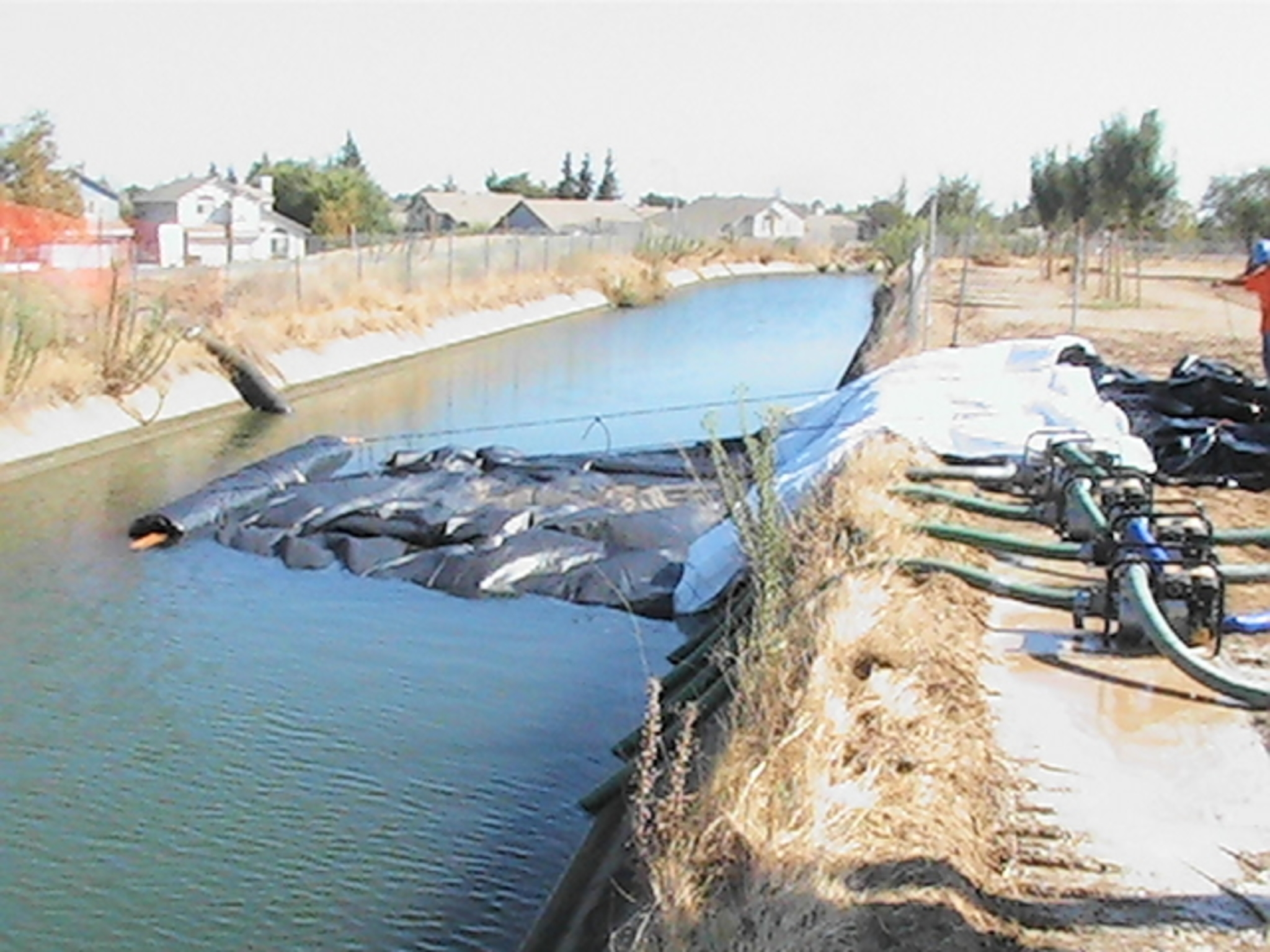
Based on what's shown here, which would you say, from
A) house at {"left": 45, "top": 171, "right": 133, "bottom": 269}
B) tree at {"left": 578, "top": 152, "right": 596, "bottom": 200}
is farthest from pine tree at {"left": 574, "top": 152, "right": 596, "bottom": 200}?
house at {"left": 45, "top": 171, "right": 133, "bottom": 269}

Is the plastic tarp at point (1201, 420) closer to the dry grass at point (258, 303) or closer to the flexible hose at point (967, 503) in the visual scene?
the flexible hose at point (967, 503)

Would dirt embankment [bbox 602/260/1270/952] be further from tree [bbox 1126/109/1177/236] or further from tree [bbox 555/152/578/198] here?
tree [bbox 555/152/578/198]

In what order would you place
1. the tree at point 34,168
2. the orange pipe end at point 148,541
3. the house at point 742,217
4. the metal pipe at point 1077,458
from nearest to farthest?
the metal pipe at point 1077,458, the orange pipe end at point 148,541, the tree at point 34,168, the house at point 742,217

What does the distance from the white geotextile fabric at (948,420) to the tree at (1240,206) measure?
36.7 m

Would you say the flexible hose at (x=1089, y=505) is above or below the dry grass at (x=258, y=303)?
below

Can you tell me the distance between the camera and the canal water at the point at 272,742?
774 centimetres

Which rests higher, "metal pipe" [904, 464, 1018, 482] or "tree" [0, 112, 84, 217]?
"tree" [0, 112, 84, 217]

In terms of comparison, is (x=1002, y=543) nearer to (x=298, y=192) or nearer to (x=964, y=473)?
→ (x=964, y=473)

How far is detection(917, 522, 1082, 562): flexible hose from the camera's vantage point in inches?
354

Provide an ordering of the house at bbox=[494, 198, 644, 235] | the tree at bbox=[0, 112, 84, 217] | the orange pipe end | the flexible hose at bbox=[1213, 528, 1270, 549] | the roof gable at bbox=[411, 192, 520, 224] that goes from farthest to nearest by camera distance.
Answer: the roof gable at bbox=[411, 192, 520, 224]
the house at bbox=[494, 198, 644, 235]
the tree at bbox=[0, 112, 84, 217]
the orange pipe end
the flexible hose at bbox=[1213, 528, 1270, 549]

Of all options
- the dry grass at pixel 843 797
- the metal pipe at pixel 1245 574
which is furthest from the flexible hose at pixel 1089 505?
the dry grass at pixel 843 797

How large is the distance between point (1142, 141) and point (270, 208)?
5103cm

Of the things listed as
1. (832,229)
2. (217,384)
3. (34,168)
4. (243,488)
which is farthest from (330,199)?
(243,488)

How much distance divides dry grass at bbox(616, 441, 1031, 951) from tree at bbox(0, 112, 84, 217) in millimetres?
40271
